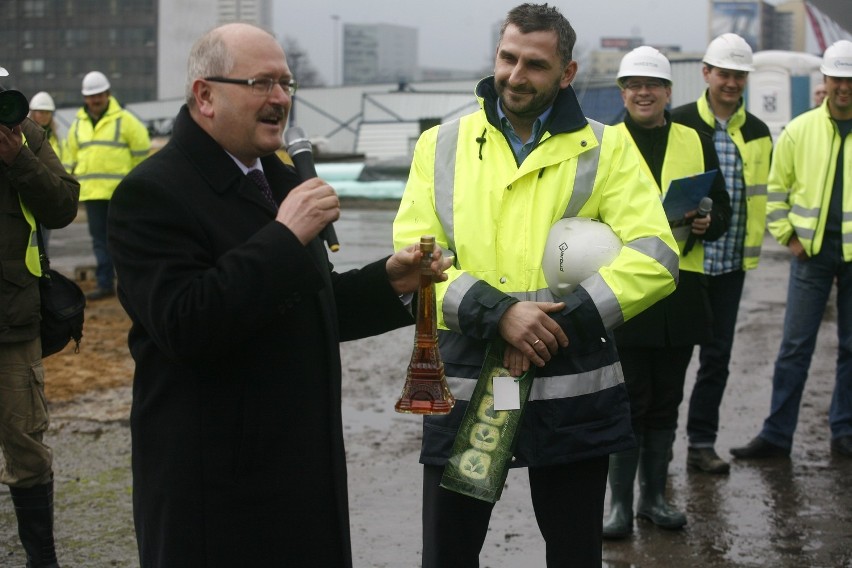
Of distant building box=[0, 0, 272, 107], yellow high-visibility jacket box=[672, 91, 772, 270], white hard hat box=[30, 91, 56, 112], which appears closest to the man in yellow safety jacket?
yellow high-visibility jacket box=[672, 91, 772, 270]

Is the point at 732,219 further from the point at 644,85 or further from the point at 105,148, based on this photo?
the point at 105,148

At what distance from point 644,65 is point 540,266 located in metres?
2.17

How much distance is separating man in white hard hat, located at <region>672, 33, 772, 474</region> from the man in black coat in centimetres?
357

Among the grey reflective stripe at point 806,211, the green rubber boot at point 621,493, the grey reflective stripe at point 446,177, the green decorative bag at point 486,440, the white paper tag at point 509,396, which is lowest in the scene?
the green rubber boot at point 621,493

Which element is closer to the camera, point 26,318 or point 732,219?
point 26,318

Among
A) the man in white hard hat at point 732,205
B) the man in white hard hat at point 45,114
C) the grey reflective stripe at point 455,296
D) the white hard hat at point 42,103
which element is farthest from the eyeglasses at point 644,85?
the white hard hat at point 42,103

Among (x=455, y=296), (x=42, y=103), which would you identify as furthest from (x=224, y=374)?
(x=42, y=103)

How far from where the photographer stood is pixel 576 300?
11.9 feet

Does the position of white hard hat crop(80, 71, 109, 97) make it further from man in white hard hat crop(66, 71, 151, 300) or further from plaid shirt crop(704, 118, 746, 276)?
plaid shirt crop(704, 118, 746, 276)

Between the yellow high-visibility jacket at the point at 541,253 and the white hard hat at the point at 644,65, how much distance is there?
176cm

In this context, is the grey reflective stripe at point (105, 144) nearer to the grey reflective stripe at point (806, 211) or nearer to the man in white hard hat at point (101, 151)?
the man in white hard hat at point (101, 151)

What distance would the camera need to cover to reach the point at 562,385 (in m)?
3.71

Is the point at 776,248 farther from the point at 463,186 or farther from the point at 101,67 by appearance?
the point at 101,67

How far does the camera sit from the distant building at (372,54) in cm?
15246
